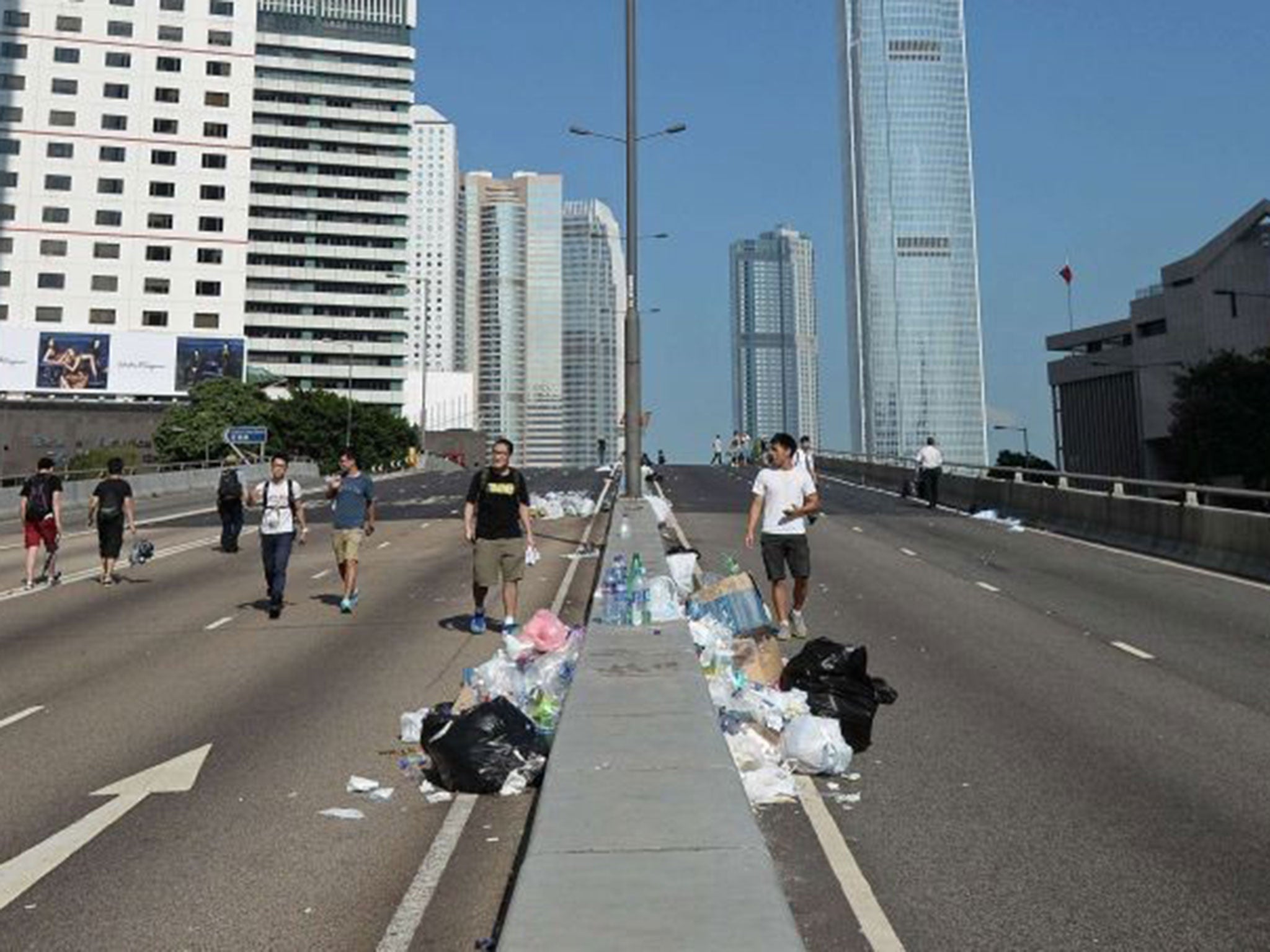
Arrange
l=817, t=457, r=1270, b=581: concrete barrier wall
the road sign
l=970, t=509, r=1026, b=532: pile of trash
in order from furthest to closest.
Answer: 1. the road sign
2. l=970, t=509, r=1026, b=532: pile of trash
3. l=817, t=457, r=1270, b=581: concrete barrier wall

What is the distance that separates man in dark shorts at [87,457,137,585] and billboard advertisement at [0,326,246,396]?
284 ft

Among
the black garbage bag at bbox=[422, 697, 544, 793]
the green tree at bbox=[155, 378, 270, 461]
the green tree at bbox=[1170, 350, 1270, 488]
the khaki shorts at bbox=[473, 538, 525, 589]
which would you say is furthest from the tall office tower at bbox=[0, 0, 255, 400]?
the black garbage bag at bbox=[422, 697, 544, 793]

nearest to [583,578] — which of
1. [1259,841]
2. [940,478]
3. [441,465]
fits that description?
[1259,841]

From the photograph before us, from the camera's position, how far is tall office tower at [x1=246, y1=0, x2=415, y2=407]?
5561 inches

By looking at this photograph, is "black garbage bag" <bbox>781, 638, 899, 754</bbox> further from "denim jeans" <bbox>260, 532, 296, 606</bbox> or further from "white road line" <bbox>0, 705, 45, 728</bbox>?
"denim jeans" <bbox>260, 532, 296, 606</bbox>

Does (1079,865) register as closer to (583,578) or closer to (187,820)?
(187,820)

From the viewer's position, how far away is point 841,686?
7305 mm

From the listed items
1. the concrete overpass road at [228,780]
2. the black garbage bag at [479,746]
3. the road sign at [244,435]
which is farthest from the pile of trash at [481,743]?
the road sign at [244,435]

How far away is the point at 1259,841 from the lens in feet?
16.9

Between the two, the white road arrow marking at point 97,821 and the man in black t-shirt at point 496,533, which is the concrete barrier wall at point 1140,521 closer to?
the man in black t-shirt at point 496,533

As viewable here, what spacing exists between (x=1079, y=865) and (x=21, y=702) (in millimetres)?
7778

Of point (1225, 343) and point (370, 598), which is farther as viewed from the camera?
point (1225, 343)

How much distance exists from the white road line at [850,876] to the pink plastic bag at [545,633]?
341 cm

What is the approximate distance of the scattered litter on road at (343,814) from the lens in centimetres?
566
